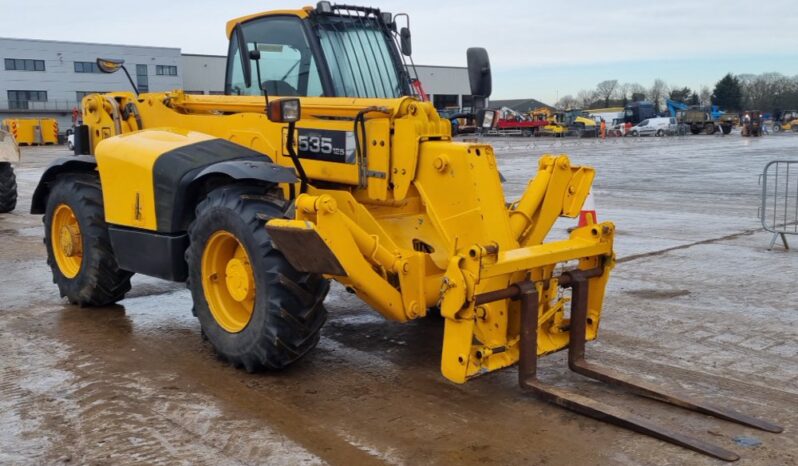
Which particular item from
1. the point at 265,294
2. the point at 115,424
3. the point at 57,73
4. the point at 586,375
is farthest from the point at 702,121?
the point at 115,424

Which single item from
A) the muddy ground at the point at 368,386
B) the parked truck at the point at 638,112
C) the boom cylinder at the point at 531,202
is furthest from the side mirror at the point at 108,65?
the parked truck at the point at 638,112

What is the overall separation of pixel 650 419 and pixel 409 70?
3.20 m

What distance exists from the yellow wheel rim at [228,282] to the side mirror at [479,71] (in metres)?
1.87

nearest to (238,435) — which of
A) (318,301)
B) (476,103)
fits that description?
(318,301)

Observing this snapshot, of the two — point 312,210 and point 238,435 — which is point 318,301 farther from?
point 238,435

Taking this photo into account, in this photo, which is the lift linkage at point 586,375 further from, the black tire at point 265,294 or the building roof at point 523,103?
the building roof at point 523,103

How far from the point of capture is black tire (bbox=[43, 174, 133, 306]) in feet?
21.9

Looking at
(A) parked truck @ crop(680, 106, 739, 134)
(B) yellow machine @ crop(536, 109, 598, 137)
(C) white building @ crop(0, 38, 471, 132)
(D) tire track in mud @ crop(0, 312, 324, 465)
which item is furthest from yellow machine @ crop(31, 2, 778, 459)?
(C) white building @ crop(0, 38, 471, 132)

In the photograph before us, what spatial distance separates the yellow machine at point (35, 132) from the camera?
161ft

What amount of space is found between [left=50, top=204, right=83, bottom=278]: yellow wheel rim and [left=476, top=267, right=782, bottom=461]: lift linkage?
431 cm

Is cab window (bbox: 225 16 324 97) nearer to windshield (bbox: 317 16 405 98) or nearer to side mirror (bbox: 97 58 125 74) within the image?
windshield (bbox: 317 16 405 98)

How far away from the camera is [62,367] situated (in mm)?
5391

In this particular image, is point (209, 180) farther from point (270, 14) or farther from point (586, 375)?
point (586, 375)

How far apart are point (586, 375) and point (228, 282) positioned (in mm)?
2434
